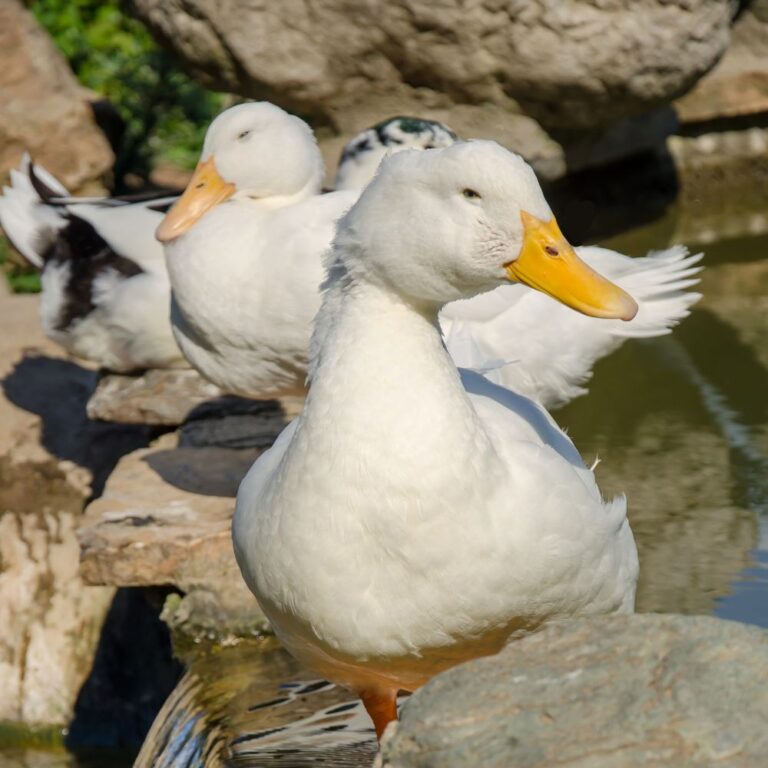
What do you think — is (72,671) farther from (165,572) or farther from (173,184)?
(173,184)

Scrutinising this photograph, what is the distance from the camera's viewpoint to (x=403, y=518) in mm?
2691

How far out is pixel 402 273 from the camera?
2.70 metres

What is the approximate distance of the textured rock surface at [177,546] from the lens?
405cm

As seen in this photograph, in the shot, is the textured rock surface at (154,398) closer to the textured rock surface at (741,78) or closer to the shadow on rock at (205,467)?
the shadow on rock at (205,467)

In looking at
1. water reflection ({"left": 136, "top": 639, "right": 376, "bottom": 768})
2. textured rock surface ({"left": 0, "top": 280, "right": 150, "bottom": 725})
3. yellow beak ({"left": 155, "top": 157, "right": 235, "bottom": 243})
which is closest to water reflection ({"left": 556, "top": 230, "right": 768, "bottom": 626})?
water reflection ({"left": 136, "top": 639, "right": 376, "bottom": 768})

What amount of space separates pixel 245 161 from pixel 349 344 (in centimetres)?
195

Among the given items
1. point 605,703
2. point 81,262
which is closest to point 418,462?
point 605,703

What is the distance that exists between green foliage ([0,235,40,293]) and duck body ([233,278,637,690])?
4.57 m

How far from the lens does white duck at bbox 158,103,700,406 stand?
4.21 m

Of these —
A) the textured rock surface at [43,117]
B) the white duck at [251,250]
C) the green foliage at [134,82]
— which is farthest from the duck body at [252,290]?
A: the green foliage at [134,82]

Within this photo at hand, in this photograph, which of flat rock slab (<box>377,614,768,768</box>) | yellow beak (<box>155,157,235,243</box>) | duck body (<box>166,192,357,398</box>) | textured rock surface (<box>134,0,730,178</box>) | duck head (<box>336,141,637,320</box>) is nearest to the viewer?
flat rock slab (<box>377,614,768,768</box>)

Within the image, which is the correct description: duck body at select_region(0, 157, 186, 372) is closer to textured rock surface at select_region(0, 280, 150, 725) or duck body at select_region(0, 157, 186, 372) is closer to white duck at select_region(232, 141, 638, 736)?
textured rock surface at select_region(0, 280, 150, 725)

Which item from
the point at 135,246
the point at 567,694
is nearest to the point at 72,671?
the point at 135,246

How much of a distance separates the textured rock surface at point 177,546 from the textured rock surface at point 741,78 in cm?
455
